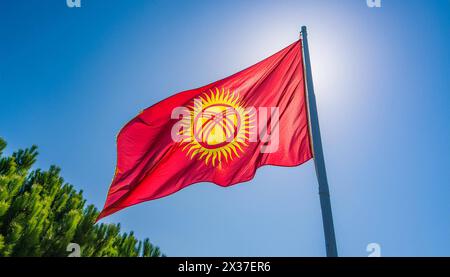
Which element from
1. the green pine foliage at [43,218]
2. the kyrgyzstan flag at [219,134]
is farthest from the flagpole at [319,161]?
the green pine foliage at [43,218]

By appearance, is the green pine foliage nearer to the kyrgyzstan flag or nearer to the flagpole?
the kyrgyzstan flag

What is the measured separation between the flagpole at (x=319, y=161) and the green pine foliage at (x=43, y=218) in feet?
30.0

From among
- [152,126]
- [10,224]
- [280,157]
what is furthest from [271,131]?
[10,224]

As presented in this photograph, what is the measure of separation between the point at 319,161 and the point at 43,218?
30.7 feet

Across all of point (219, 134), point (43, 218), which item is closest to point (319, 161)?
point (219, 134)

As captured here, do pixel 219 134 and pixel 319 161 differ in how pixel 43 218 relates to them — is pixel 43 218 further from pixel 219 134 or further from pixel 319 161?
pixel 319 161

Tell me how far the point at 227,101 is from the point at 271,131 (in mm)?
997

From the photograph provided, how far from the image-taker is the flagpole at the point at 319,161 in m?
4.92

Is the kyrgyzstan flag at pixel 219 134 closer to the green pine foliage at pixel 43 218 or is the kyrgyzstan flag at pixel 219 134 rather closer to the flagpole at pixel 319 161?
the flagpole at pixel 319 161

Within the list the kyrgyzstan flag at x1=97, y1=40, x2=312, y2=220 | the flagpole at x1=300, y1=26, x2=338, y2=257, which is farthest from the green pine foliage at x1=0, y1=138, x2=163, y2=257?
the flagpole at x1=300, y1=26, x2=338, y2=257

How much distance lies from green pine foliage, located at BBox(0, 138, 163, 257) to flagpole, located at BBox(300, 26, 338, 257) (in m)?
9.14

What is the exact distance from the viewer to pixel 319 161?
Answer: 557cm
